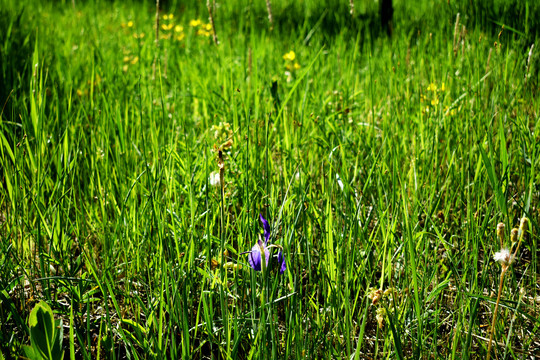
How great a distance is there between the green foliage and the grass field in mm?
45

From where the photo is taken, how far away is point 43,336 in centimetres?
103

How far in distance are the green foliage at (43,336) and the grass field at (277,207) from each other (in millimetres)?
45

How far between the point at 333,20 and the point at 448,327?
3.29 metres

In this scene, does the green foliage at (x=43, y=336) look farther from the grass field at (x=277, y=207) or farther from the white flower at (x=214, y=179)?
the white flower at (x=214, y=179)

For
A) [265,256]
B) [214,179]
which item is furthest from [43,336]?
[214,179]

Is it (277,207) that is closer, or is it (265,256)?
(265,256)

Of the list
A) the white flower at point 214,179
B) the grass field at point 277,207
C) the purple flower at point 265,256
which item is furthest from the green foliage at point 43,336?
the white flower at point 214,179

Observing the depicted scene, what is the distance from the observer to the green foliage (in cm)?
101

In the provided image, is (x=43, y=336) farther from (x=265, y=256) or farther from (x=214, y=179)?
(x=214, y=179)

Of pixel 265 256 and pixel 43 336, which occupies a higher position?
pixel 265 256

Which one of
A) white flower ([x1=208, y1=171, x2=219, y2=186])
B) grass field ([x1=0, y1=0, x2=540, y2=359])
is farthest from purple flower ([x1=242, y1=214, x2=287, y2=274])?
white flower ([x1=208, y1=171, x2=219, y2=186])

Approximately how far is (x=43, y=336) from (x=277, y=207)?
749 millimetres

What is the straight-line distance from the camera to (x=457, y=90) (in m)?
2.28

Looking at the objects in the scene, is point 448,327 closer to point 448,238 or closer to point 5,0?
point 448,238
